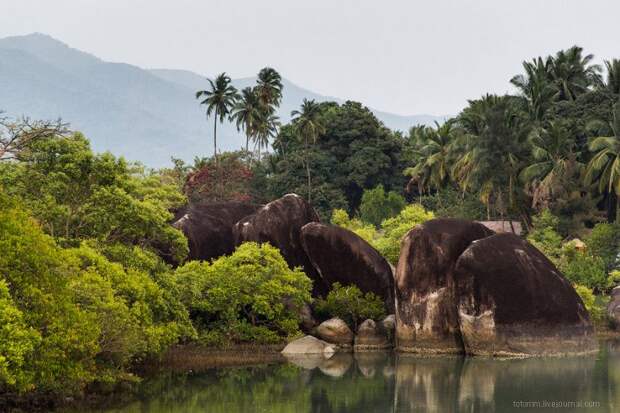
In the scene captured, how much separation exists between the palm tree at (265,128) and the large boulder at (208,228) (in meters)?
45.4

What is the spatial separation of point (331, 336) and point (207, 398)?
38.6 feet

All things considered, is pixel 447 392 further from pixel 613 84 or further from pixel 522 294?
pixel 613 84

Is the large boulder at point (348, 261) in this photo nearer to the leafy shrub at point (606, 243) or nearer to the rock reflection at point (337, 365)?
the rock reflection at point (337, 365)

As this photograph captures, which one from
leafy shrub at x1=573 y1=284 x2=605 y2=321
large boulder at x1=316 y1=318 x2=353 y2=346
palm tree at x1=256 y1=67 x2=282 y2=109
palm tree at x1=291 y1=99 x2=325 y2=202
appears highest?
palm tree at x1=256 y1=67 x2=282 y2=109

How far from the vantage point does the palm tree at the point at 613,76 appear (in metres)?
65.5

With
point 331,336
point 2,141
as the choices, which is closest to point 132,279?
point 2,141

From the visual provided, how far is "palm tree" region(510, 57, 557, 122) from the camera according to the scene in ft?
226

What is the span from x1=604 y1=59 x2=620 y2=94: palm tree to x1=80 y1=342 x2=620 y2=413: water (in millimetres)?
37548

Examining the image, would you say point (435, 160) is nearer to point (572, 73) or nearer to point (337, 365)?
point (572, 73)

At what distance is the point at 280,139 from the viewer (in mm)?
93688

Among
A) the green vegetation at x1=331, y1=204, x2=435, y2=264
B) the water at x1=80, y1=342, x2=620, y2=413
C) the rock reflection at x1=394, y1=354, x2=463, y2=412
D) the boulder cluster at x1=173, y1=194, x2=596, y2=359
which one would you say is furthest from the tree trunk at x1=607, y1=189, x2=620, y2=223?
the rock reflection at x1=394, y1=354, x2=463, y2=412

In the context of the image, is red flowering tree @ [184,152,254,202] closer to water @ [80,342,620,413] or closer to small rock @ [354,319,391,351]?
small rock @ [354,319,391,351]

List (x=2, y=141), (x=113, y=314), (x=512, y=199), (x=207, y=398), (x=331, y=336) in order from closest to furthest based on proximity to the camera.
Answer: (x=2, y=141)
(x=113, y=314)
(x=207, y=398)
(x=331, y=336)
(x=512, y=199)

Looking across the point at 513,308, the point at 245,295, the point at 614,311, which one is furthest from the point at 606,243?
the point at 245,295
